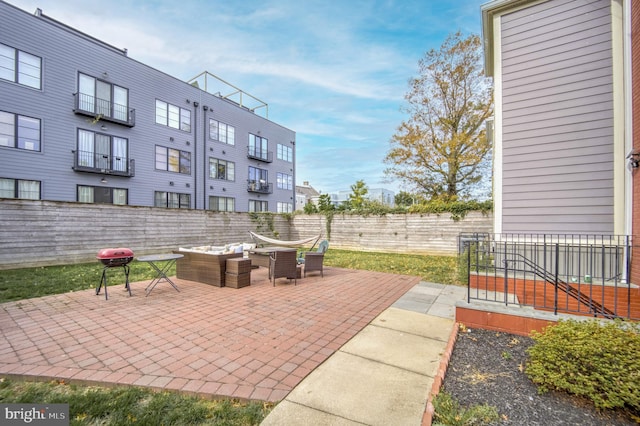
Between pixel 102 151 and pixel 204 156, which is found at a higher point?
pixel 204 156

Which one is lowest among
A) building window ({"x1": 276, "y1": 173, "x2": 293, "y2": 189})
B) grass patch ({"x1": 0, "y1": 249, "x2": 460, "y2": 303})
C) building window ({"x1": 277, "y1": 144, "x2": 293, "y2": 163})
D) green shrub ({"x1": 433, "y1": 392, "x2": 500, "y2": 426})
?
grass patch ({"x1": 0, "y1": 249, "x2": 460, "y2": 303})

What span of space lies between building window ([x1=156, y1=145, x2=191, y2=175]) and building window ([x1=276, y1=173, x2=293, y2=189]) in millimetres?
8163

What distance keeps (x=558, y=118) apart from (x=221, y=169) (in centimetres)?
1761

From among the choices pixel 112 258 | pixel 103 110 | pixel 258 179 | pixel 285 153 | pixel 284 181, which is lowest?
pixel 112 258

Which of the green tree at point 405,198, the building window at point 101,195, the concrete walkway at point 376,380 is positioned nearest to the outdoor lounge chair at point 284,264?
the concrete walkway at point 376,380

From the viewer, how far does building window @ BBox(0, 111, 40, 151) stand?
10.6 metres

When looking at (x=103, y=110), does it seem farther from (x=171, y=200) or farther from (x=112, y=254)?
(x=112, y=254)

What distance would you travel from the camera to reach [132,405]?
2.10 metres

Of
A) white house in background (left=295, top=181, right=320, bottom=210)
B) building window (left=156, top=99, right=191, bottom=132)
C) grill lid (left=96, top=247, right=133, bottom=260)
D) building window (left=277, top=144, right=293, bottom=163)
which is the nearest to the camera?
grill lid (left=96, top=247, right=133, bottom=260)

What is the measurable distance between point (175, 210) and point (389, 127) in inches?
469

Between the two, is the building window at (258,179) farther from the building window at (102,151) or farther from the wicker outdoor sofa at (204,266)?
the wicker outdoor sofa at (204,266)

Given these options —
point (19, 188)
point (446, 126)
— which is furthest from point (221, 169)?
point (446, 126)

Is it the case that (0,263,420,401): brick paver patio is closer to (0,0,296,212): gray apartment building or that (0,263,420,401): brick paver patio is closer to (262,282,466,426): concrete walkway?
(262,282,466,426): concrete walkway

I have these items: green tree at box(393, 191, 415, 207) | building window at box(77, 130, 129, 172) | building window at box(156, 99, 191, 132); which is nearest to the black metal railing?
green tree at box(393, 191, 415, 207)
